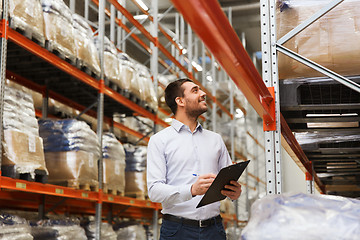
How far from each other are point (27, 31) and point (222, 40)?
Result: 3370 mm

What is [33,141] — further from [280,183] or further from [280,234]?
[280,234]

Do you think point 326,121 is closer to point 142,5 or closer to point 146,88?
point 146,88

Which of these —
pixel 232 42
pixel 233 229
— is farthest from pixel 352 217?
pixel 233 229

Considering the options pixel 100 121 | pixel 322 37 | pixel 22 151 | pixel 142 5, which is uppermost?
pixel 142 5

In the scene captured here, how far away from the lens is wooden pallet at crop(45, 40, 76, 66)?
5.28 m

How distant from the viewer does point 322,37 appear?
128 inches

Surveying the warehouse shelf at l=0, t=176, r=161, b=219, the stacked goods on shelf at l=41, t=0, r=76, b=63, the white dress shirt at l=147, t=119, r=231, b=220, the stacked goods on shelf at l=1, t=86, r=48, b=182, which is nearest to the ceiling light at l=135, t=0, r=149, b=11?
the stacked goods on shelf at l=41, t=0, r=76, b=63

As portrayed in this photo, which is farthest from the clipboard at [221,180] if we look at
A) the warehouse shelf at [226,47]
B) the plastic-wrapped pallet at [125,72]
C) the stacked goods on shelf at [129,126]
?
the stacked goods on shelf at [129,126]

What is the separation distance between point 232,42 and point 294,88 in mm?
1361

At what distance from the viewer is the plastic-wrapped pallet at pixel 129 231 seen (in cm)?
736

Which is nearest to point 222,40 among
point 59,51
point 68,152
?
point 59,51

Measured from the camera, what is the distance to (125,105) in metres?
7.37

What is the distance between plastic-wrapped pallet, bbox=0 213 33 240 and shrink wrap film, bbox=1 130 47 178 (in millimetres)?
445

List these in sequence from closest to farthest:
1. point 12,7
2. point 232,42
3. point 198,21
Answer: point 198,21 → point 232,42 → point 12,7
